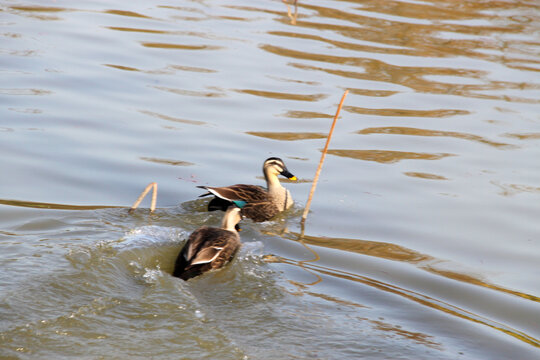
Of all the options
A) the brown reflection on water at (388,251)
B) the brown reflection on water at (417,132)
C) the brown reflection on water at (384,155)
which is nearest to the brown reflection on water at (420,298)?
the brown reflection on water at (388,251)

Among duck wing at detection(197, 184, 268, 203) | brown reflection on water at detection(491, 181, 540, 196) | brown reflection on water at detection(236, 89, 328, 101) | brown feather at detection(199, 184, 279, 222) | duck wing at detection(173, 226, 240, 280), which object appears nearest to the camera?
duck wing at detection(173, 226, 240, 280)

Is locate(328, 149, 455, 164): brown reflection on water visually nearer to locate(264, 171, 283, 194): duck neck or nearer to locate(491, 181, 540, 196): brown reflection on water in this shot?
locate(491, 181, 540, 196): brown reflection on water

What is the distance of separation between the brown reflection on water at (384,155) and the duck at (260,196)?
1363 millimetres

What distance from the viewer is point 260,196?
26.5 ft

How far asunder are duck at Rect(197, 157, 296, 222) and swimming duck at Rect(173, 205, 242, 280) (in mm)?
693

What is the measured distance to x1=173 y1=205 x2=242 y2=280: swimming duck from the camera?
20.8 ft

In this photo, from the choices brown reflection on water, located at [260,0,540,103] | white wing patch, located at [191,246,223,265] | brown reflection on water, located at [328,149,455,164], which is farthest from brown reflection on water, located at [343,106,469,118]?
white wing patch, located at [191,246,223,265]

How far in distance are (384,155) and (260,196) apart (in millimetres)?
2141

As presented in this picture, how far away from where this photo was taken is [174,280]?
6145mm

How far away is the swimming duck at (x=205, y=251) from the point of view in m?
6.34

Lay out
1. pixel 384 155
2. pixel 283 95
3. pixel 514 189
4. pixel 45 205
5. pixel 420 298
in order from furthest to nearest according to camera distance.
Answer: pixel 283 95, pixel 384 155, pixel 514 189, pixel 45 205, pixel 420 298

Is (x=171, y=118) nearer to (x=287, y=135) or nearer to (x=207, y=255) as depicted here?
(x=287, y=135)

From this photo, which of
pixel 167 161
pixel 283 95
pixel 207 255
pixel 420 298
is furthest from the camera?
pixel 283 95

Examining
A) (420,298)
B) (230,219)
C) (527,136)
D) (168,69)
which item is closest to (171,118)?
(168,69)
